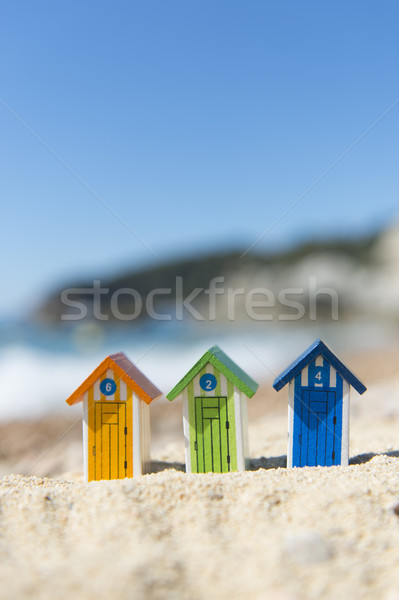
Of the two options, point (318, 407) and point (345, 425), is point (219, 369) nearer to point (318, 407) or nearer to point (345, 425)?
point (318, 407)

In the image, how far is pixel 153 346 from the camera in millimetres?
25266

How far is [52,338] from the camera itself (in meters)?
26.2

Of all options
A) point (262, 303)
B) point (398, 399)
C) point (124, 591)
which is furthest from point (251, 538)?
point (262, 303)

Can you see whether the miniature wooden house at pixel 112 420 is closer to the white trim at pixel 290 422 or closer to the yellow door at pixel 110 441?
the yellow door at pixel 110 441

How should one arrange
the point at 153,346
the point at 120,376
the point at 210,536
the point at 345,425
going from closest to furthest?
1. the point at 210,536
2. the point at 345,425
3. the point at 120,376
4. the point at 153,346

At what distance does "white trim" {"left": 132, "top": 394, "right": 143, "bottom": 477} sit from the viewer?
4.12m

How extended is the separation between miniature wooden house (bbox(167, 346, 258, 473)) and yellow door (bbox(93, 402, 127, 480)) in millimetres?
502

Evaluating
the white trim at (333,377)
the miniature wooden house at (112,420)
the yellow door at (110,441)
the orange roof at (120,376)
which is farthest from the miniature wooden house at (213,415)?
the white trim at (333,377)

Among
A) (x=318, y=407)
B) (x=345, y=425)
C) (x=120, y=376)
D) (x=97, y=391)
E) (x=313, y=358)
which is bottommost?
(x=345, y=425)

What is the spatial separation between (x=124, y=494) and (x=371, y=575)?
4.87 ft

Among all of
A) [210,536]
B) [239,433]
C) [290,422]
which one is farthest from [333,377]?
[210,536]

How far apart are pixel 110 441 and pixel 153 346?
21.2 metres

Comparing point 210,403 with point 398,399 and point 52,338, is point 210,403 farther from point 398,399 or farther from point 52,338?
point 52,338

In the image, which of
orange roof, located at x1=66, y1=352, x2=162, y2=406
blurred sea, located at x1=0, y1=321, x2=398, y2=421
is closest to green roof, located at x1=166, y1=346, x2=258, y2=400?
orange roof, located at x1=66, y1=352, x2=162, y2=406
